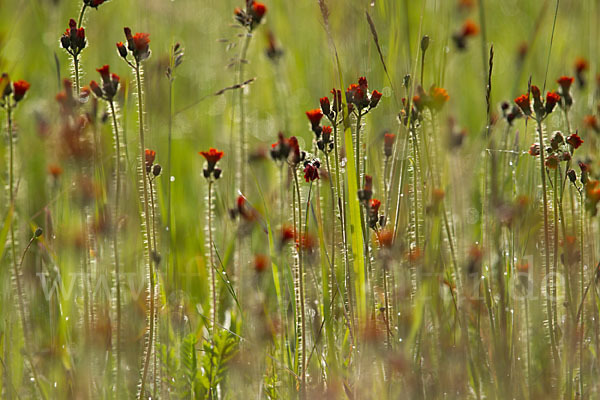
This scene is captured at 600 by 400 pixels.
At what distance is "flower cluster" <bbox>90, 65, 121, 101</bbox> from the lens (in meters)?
1.68

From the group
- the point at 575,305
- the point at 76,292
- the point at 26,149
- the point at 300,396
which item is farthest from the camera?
the point at 26,149

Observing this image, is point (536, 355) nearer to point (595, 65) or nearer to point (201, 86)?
point (595, 65)

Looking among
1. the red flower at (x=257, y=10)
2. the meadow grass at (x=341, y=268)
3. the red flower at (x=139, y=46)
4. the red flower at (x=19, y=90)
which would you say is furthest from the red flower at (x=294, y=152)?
the red flower at (x=257, y=10)

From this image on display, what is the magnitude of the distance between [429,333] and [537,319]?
0.29m

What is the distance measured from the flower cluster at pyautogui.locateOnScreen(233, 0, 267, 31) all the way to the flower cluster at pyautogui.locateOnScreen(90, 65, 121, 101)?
2.13 ft

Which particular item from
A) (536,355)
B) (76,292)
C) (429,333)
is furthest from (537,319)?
(76,292)

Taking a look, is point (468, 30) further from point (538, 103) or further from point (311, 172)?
point (311, 172)

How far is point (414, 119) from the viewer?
173 cm

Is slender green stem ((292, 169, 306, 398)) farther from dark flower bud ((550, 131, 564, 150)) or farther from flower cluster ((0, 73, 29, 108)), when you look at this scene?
flower cluster ((0, 73, 29, 108))

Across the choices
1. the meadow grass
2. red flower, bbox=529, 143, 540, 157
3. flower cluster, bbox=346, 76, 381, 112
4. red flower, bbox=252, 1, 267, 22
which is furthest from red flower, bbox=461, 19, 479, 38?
flower cluster, bbox=346, 76, 381, 112

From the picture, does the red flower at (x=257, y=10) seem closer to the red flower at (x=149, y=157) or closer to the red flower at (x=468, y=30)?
the red flower at (x=149, y=157)

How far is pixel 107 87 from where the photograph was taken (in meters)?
1.68

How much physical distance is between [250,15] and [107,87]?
76 centimetres

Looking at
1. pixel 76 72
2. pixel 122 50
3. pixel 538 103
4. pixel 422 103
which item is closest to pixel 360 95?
pixel 422 103
